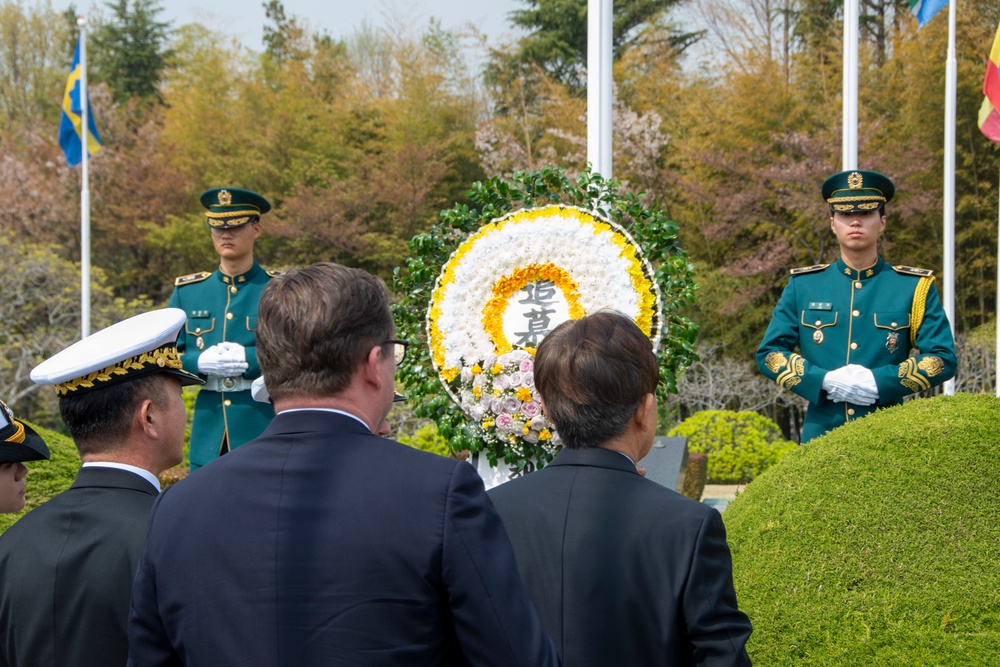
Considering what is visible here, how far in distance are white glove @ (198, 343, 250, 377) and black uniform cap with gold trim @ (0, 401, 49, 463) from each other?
1710 mm

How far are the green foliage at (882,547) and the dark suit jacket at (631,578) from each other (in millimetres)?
1163

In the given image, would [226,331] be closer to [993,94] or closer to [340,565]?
[340,565]

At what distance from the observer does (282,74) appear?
23.2m

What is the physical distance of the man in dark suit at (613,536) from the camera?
1.77 metres

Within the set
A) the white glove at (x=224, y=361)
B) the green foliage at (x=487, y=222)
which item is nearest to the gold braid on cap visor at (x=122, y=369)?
the green foliage at (x=487, y=222)

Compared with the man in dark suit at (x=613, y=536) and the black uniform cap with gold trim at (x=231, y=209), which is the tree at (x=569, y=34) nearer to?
the black uniform cap with gold trim at (x=231, y=209)

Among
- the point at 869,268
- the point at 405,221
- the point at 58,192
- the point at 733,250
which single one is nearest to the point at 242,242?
the point at 869,268

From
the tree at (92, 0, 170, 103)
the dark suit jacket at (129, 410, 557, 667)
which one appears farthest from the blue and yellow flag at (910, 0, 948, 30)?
the tree at (92, 0, 170, 103)

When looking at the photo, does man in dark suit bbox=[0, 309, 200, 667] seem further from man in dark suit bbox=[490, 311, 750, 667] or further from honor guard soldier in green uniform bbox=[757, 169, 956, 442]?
honor guard soldier in green uniform bbox=[757, 169, 956, 442]

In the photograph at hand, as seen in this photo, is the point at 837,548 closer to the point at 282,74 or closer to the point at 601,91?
the point at 601,91

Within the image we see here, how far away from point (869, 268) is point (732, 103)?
1337cm

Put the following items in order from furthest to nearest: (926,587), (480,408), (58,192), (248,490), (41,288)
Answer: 1. (58,192)
2. (41,288)
3. (480,408)
4. (926,587)
5. (248,490)

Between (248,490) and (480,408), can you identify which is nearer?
(248,490)

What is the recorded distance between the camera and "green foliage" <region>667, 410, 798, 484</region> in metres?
9.18
